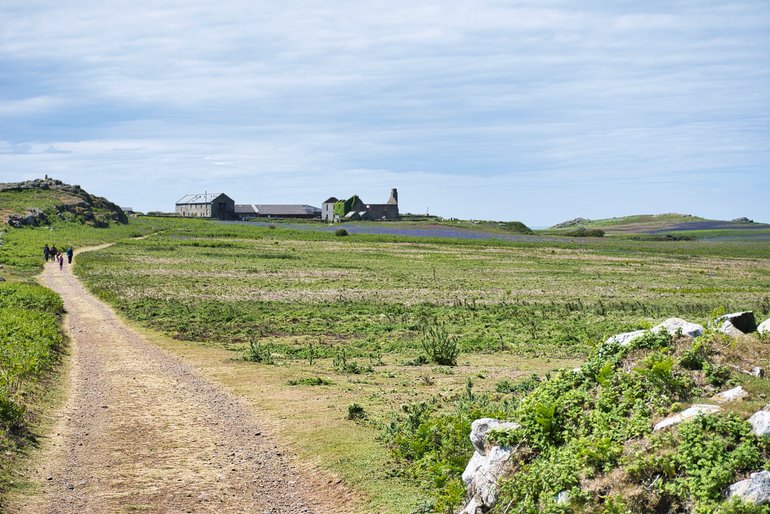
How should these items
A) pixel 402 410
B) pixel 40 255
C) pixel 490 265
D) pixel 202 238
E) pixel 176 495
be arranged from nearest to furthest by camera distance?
pixel 176 495 → pixel 402 410 → pixel 40 255 → pixel 490 265 → pixel 202 238

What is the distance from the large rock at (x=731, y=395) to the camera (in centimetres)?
943

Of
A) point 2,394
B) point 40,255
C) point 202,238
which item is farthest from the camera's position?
point 202,238

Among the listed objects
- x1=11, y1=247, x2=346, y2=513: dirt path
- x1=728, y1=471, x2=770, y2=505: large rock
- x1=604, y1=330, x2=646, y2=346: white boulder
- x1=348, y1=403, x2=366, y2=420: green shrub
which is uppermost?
x1=604, y1=330, x2=646, y2=346: white boulder

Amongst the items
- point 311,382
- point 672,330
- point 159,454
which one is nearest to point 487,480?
point 672,330

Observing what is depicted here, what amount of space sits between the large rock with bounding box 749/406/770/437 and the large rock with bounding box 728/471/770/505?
57 centimetres

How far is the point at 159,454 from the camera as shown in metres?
14.5

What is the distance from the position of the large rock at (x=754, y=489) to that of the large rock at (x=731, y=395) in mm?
1655

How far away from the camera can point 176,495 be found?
12.6 m

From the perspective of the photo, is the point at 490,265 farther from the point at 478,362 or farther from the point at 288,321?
the point at 478,362

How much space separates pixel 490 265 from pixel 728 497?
6863 centimetres

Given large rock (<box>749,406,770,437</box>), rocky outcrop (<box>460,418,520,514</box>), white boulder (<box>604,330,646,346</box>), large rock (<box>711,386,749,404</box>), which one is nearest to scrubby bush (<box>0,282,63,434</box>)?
rocky outcrop (<box>460,418,520,514</box>)

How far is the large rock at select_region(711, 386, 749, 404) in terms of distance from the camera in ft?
30.9

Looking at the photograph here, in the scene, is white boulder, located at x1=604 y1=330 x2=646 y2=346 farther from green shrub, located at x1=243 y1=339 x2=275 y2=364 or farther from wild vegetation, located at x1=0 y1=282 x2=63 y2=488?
green shrub, located at x1=243 y1=339 x2=275 y2=364

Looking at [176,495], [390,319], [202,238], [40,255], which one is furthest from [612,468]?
[202,238]
